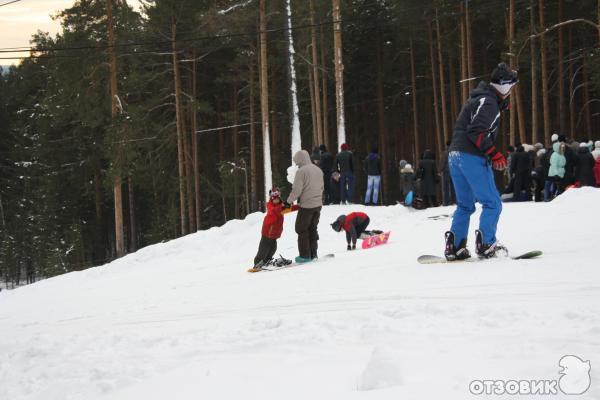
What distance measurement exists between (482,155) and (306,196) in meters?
4.13

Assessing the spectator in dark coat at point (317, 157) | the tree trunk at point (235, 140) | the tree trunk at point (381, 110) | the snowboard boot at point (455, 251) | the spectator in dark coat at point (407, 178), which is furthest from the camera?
the tree trunk at point (381, 110)

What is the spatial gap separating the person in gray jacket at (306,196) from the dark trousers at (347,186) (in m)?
8.81

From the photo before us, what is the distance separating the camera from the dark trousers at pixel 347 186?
64.3 feet

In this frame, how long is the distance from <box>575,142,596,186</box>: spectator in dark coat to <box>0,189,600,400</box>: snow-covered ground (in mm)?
7904

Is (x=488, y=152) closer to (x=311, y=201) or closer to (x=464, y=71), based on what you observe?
(x=311, y=201)

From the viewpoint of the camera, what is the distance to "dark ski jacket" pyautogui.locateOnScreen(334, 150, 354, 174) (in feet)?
63.3

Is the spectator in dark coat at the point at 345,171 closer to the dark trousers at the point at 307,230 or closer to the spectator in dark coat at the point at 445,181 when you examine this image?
the spectator in dark coat at the point at 445,181

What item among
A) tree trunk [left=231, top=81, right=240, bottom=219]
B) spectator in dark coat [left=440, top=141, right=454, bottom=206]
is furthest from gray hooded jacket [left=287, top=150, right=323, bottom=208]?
tree trunk [left=231, top=81, right=240, bottom=219]

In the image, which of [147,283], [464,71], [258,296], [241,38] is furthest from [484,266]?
[241,38]

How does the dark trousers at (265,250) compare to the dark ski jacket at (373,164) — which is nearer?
the dark trousers at (265,250)

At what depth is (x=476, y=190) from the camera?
6922 millimetres

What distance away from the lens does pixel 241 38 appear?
3197 centimetres

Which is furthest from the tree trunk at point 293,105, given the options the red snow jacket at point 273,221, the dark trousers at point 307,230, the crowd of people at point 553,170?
the dark trousers at point 307,230

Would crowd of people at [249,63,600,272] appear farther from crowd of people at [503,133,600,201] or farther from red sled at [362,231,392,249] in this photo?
red sled at [362,231,392,249]
